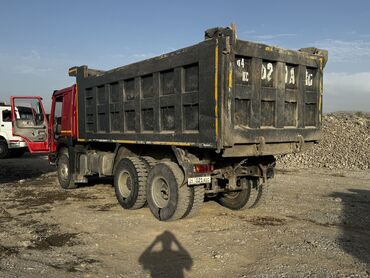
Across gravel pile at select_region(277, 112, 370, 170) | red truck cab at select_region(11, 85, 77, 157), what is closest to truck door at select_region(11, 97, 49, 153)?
red truck cab at select_region(11, 85, 77, 157)

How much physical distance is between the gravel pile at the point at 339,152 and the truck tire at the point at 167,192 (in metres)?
10.3

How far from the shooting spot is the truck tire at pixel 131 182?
7.62 metres

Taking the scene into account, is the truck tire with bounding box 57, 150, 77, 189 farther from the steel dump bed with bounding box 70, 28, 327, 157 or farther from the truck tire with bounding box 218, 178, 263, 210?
the truck tire with bounding box 218, 178, 263, 210

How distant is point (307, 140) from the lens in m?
7.05

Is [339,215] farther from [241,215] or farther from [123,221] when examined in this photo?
[123,221]

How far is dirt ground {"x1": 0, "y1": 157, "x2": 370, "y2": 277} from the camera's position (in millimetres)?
4758

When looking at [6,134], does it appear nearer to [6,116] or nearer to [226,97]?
[6,116]

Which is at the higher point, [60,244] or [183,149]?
[183,149]

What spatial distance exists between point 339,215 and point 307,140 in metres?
1.69

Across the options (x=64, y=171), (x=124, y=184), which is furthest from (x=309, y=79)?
(x=64, y=171)

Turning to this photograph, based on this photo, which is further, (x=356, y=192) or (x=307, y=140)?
(x=356, y=192)

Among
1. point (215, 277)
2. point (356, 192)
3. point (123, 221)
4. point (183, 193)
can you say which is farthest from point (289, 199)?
point (215, 277)

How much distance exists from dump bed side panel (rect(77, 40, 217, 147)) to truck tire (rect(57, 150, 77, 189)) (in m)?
1.49

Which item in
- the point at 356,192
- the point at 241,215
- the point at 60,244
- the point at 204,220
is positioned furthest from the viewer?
the point at 356,192
